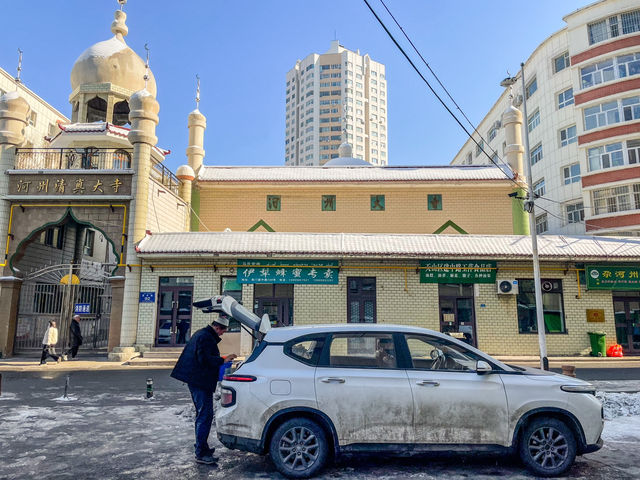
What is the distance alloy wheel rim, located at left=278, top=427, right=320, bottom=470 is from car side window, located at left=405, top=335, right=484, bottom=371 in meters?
1.47

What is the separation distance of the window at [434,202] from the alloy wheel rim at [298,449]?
18463 millimetres

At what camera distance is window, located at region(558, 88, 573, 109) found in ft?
105

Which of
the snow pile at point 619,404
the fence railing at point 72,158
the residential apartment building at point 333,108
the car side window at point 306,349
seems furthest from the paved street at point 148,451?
the residential apartment building at point 333,108

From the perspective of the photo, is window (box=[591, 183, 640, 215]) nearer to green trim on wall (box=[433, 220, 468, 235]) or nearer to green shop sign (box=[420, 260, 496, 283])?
green trim on wall (box=[433, 220, 468, 235])

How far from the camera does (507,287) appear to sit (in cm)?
1617

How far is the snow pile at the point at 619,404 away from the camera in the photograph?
7.50 m

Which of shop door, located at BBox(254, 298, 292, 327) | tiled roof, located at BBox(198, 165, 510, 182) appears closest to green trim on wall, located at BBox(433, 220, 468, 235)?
tiled roof, located at BBox(198, 165, 510, 182)

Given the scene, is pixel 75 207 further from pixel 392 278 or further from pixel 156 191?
pixel 392 278

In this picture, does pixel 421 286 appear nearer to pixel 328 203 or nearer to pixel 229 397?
pixel 328 203

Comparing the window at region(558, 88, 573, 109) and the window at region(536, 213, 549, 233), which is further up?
the window at region(558, 88, 573, 109)

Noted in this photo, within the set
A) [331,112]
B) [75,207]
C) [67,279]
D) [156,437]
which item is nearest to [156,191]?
[75,207]

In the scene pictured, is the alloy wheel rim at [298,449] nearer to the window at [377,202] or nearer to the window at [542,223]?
the window at [377,202]

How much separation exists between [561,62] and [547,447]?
36.5 meters

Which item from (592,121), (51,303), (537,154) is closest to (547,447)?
(51,303)
